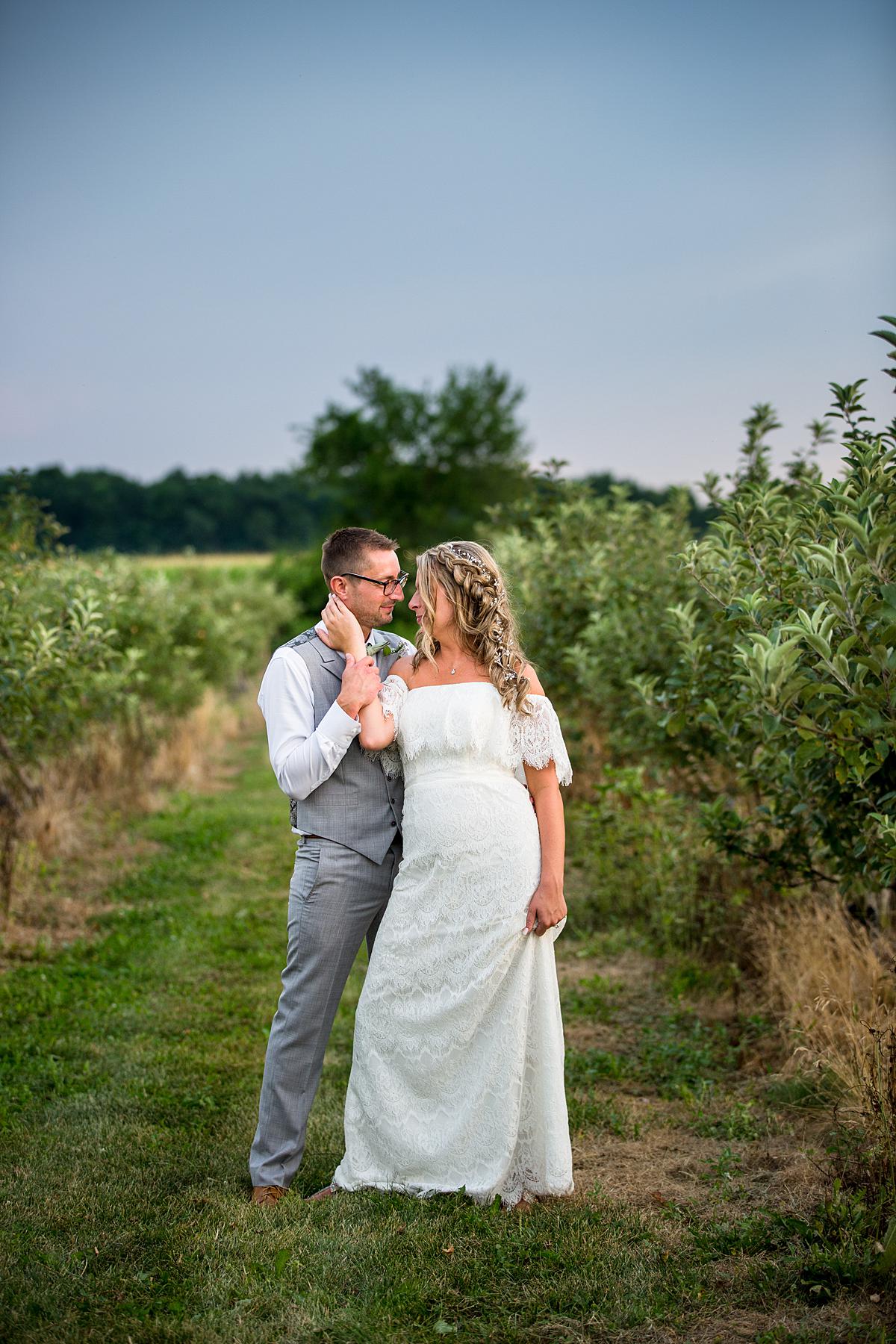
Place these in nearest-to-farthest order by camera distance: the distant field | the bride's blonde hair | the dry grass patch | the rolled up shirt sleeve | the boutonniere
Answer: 1. the rolled up shirt sleeve
2. the bride's blonde hair
3. the boutonniere
4. the dry grass patch
5. the distant field

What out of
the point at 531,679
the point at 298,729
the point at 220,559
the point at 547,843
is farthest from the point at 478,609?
the point at 220,559

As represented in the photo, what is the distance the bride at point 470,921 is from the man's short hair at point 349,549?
0.14 metres

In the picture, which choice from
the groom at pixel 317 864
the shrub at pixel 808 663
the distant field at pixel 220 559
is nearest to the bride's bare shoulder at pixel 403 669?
the groom at pixel 317 864

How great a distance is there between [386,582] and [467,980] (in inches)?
57.5

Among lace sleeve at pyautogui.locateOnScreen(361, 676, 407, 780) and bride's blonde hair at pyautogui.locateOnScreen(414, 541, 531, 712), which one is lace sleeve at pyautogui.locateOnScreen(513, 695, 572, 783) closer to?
bride's blonde hair at pyautogui.locateOnScreen(414, 541, 531, 712)

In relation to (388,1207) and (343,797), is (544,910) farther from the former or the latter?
(388,1207)

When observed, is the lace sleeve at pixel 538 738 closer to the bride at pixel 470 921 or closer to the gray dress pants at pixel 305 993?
the bride at pixel 470 921

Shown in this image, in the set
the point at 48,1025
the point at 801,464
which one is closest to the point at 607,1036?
the point at 48,1025

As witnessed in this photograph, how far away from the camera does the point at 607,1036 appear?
5.52m

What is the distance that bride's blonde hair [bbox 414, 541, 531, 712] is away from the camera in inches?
143

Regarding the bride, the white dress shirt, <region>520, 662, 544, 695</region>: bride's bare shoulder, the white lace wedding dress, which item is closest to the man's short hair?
the bride

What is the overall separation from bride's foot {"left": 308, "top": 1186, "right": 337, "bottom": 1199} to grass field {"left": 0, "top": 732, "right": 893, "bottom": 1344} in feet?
0.21

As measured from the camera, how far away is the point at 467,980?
3605mm

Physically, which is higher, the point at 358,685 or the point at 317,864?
the point at 358,685
